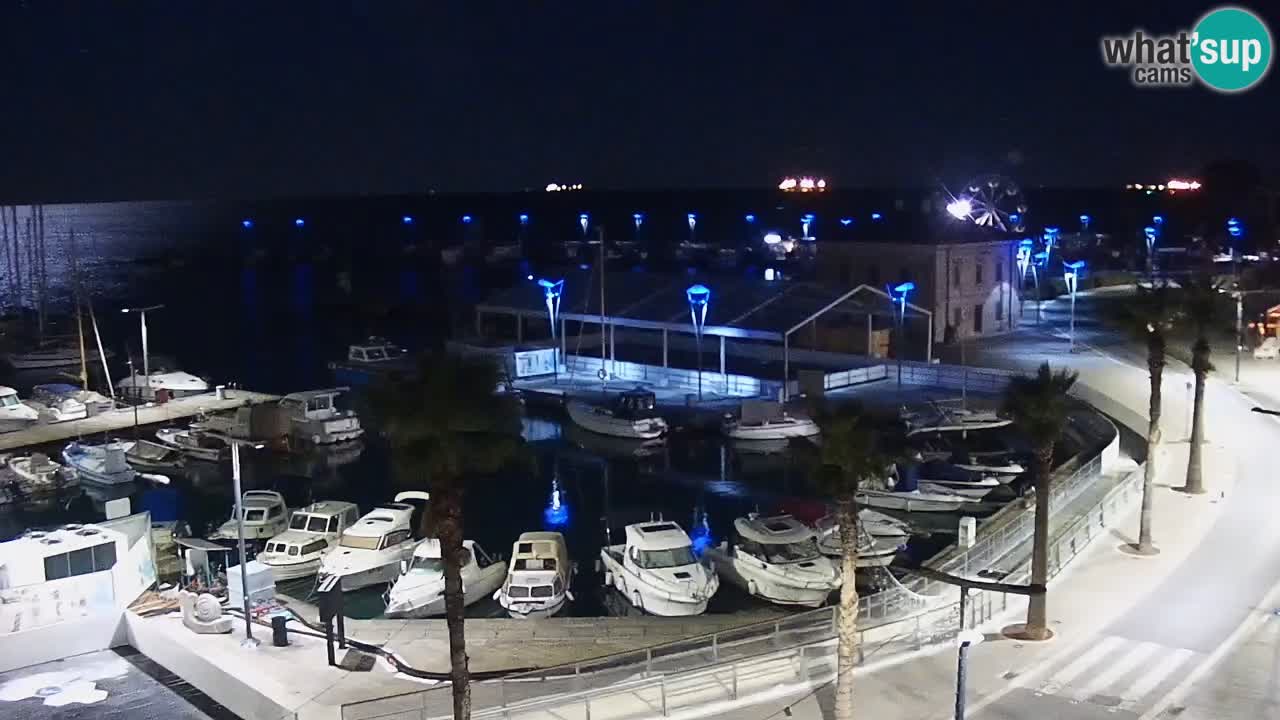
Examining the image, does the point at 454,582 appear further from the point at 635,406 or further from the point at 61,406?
the point at 61,406

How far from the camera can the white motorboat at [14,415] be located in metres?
53.8

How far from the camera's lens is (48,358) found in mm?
75000

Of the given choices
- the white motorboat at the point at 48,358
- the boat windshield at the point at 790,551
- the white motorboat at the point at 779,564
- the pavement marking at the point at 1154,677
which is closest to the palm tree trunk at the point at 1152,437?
the pavement marking at the point at 1154,677

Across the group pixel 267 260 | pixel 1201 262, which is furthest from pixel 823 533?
pixel 267 260

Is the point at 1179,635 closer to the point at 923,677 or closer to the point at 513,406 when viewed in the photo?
the point at 923,677

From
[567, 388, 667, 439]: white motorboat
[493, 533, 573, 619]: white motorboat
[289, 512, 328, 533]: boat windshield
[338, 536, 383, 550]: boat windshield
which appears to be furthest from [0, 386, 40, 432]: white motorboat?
[493, 533, 573, 619]: white motorboat

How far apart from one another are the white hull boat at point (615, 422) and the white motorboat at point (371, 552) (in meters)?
17.5

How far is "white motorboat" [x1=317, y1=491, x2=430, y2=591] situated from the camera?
31625 mm

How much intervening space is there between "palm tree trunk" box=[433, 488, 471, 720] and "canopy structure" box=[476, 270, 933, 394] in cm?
3714

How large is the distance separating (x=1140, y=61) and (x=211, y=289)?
124132 millimetres

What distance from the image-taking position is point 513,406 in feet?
52.7

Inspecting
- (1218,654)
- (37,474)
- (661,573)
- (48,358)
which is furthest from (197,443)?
(1218,654)

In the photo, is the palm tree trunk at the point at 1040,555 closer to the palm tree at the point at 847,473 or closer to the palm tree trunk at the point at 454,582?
the palm tree at the point at 847,473

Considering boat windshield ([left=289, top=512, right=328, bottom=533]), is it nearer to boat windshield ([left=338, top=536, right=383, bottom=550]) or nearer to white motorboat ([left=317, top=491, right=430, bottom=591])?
white motorboat ([left=317, top=491, right=430, bottom=591])
